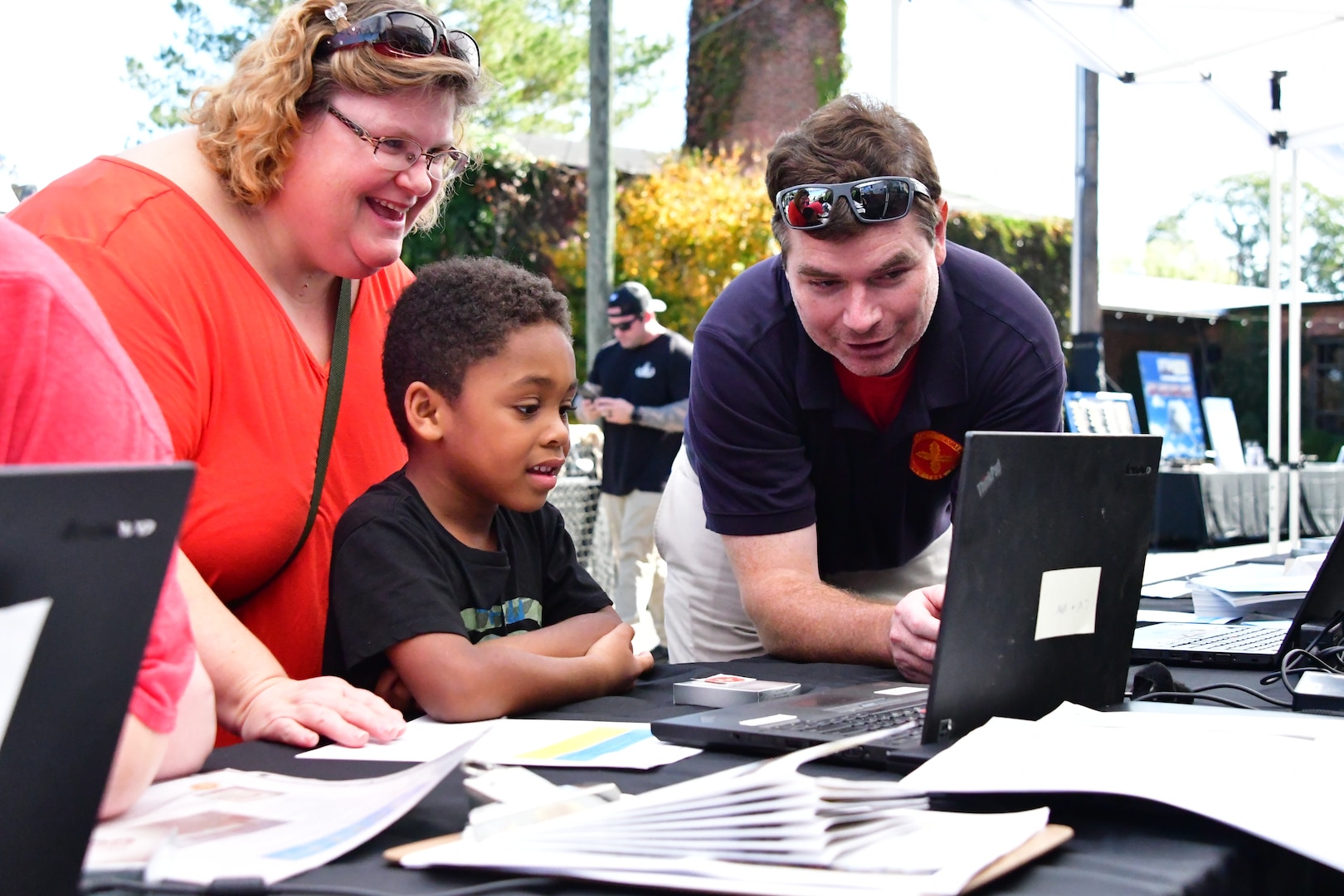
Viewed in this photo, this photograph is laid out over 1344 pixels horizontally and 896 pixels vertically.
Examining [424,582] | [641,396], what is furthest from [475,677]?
[641,396]

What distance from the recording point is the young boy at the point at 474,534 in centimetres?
162

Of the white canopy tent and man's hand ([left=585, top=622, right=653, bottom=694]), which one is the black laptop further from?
the white canopy tent

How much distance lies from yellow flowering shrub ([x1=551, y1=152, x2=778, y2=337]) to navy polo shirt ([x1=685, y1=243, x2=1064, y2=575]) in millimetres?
10856

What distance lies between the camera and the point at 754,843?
88cm

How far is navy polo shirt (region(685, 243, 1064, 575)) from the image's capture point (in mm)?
2271

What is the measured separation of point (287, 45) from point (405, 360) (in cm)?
48

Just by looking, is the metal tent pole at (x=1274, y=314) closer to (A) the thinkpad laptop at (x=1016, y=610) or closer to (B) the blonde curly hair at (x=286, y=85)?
(A) the thinkpad laptop at (x=1016, y=610)

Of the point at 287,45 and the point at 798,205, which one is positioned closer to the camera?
the point at 287,45

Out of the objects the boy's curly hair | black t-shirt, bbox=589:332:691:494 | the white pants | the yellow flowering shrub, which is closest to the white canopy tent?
black t-shirt, bbox=589:332:691:494

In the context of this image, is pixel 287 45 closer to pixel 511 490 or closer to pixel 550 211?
pixel 511 490

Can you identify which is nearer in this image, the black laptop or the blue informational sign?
the black laptop

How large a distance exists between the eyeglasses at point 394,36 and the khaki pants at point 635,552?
17.9 ft

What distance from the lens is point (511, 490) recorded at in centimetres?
186

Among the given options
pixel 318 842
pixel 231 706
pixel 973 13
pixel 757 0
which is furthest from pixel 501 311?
pixel 757 0
